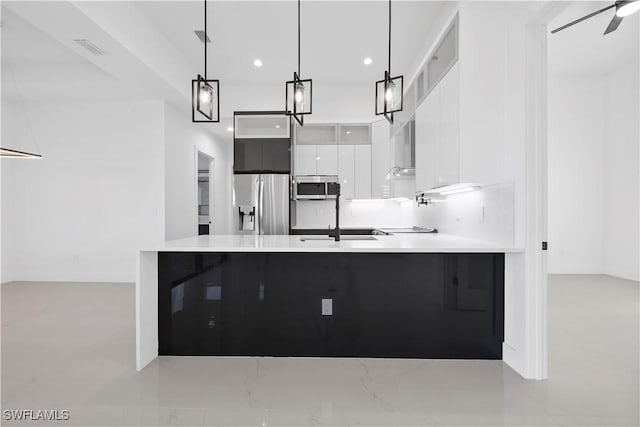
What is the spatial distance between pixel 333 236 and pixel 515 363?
1.60 meters

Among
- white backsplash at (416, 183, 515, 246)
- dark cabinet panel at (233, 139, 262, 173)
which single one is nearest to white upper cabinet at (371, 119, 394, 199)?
white backsplash at (416, 183, 515, 246)

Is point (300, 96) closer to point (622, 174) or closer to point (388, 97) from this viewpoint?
point (388, 97)

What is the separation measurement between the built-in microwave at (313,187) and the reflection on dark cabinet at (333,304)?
9.19 ft

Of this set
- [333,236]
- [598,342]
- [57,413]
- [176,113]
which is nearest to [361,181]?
[333,236]

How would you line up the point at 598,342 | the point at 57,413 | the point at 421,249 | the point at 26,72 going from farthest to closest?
the point at 26,72 < the point at 598,342 < the point at 421,249 < the point at 57,413

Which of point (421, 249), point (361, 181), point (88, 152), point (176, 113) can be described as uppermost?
point (176, 113)

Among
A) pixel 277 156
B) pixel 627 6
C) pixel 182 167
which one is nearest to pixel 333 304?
pixel 627 6

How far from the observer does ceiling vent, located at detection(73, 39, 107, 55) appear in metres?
3.21

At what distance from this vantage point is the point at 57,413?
6.31 feet

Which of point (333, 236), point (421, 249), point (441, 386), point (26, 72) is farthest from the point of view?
point (26, 72)

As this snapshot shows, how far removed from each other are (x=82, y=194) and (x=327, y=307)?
456 centimetres

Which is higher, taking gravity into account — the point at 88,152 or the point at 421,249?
the point at 88,152

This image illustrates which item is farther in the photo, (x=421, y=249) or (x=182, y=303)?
(x=182, y=303)

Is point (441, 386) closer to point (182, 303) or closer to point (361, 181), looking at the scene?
point (182, 303)
